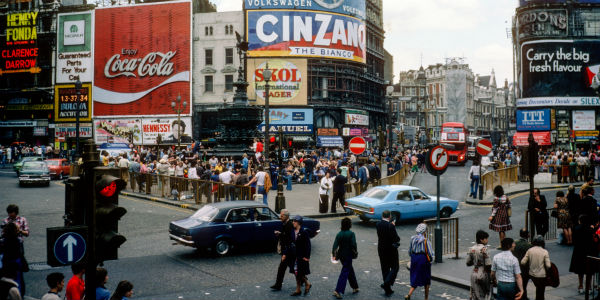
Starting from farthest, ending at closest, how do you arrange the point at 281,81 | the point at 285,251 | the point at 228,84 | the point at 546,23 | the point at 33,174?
1. the point at 546,23
2. the point at 228,84
3. the point at 281,81
4. the point at 33,174
5. the point at 285,251

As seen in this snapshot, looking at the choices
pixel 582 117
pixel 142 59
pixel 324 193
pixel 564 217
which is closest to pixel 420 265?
pixel 564 217

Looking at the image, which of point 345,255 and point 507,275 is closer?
point 507,275

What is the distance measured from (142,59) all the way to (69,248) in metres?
50.9

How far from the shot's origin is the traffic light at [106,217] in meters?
5.10

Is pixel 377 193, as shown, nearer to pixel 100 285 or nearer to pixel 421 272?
pixel 421 272

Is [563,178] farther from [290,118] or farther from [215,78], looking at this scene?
[215,78]

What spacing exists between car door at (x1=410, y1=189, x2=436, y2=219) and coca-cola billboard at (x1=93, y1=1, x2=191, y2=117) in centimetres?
3805

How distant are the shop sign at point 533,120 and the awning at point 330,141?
20.6 metres

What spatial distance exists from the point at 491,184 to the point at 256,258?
54.5 ft

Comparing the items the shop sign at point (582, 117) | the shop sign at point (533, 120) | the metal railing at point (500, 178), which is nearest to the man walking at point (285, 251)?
the metal railing at point (500, 178)

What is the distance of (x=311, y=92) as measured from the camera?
171ft

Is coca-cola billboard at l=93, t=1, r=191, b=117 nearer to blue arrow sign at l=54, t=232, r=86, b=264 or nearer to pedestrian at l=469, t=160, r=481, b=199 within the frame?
pedestrian at l=469, t=160, r=481, b=199

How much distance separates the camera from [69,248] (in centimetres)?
487

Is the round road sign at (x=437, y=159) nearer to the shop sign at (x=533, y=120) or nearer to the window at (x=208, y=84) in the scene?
the window at (x=208, y=84)
